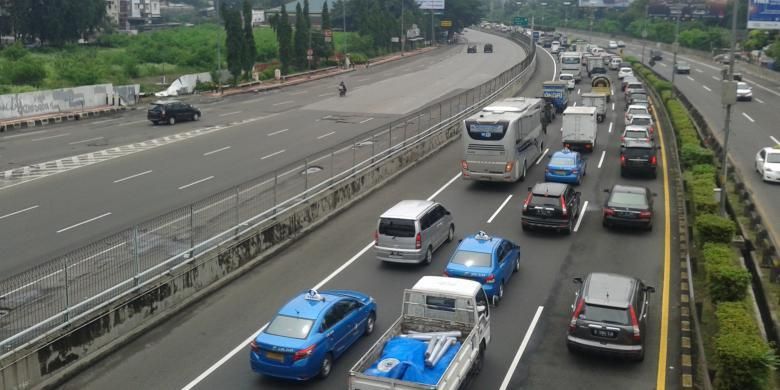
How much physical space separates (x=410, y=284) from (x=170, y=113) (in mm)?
33185

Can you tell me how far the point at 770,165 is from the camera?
32.4 meters

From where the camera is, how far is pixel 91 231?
24281 millimetres

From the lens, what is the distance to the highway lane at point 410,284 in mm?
14984

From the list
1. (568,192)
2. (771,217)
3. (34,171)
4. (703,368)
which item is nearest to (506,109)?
(568,192)

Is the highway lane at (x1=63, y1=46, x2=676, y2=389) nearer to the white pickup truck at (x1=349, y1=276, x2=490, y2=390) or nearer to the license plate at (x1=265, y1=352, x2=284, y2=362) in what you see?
the license plate at (x1=265, y1=352, x2=284, y2=362)

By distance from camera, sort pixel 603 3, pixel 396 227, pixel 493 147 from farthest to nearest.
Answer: pixel 603 3
pixel 493 147
pixel 396 227

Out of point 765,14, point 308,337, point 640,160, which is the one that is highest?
point 765,14

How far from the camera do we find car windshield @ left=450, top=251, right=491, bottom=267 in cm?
1883

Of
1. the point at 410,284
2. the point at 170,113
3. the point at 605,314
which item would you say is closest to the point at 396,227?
the point at 410,284

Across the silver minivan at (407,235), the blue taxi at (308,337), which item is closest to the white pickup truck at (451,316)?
the blue taxi at (308,337)

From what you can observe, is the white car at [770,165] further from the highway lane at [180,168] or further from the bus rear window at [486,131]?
the highway lane at [180,168]

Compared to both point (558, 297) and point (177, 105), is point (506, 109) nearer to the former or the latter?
point (558, 297)

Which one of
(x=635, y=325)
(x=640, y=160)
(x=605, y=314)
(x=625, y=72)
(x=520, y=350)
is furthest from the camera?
(x=625, y=72)

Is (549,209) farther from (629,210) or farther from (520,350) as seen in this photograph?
(520,350)
